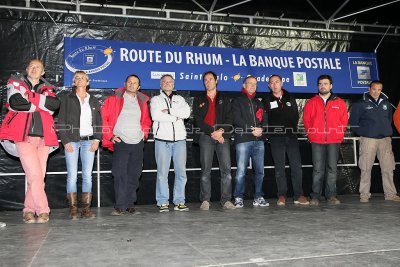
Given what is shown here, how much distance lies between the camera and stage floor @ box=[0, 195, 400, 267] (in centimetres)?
225

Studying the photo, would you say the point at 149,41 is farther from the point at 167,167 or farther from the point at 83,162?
the point at 83,162

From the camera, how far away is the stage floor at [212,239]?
2.25 m

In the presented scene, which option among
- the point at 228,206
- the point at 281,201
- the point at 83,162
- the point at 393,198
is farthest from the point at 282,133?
the point at 83,162

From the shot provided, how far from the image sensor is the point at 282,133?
474 centimetres

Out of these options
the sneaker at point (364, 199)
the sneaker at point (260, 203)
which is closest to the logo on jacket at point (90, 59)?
the sneaker at point (260, 203)

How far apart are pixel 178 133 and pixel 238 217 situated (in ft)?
3.87

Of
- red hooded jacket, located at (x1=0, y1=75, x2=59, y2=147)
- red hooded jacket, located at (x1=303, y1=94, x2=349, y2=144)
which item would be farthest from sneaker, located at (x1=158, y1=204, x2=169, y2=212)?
red hooded jacket, located at (x1=303, y1=94, x2=349, y2=144)

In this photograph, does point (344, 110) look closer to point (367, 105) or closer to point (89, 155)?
point (367, 105)

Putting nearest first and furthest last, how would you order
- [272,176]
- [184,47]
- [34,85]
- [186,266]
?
[186,266], [34,85], [184,47], [272,176]

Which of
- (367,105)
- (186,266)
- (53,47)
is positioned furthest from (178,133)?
(367,105)

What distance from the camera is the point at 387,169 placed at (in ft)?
16.6

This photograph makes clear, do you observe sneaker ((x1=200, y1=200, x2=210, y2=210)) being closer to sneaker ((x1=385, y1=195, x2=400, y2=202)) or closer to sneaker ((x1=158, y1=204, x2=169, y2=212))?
sneaker ((x1=158, y1=204, x2=169, y2=212))

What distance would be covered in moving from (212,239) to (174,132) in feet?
5.69

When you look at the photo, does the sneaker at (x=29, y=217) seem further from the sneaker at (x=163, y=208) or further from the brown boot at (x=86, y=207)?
the sneaker at (x=163, y=208)
